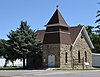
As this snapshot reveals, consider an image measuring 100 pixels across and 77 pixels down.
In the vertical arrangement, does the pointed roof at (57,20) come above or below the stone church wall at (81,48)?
above

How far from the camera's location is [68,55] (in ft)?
162

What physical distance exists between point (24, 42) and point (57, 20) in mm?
6315

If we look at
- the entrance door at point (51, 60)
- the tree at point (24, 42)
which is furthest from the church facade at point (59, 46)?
the tree at point (24, 42)

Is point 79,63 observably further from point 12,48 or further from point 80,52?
point 12,48

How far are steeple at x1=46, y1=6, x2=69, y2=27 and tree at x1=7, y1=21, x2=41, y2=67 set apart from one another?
341 cm

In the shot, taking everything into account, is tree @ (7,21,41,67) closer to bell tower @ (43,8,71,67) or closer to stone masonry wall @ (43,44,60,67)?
stone masonry wall @ (43,44,60,67)

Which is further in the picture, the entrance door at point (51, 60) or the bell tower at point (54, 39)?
the entrance door at point (51, 60)

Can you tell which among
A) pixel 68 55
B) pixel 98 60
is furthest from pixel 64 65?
pixel 98 60

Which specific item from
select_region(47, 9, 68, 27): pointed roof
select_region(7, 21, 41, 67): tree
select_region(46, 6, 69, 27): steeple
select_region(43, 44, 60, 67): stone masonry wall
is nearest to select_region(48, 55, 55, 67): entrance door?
select_region(43, 44, 60, 67): stone masonry wall

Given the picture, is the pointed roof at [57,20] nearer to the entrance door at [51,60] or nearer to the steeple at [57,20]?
the steeple at [57,20]

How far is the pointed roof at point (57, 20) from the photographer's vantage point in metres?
48.2

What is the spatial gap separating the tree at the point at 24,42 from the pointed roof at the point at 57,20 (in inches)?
142

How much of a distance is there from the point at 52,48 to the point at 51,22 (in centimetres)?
422

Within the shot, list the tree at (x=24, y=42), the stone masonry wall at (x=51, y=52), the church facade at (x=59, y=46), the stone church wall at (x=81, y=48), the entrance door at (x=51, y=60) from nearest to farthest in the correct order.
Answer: the tree at (x=24, y=42)
the stone masonry wall at (x=51, y=52)
the church facade at (x=59, y=46)
the entrance door at (x=51, y=60)
the stone church wall at (x=81, y=48)
